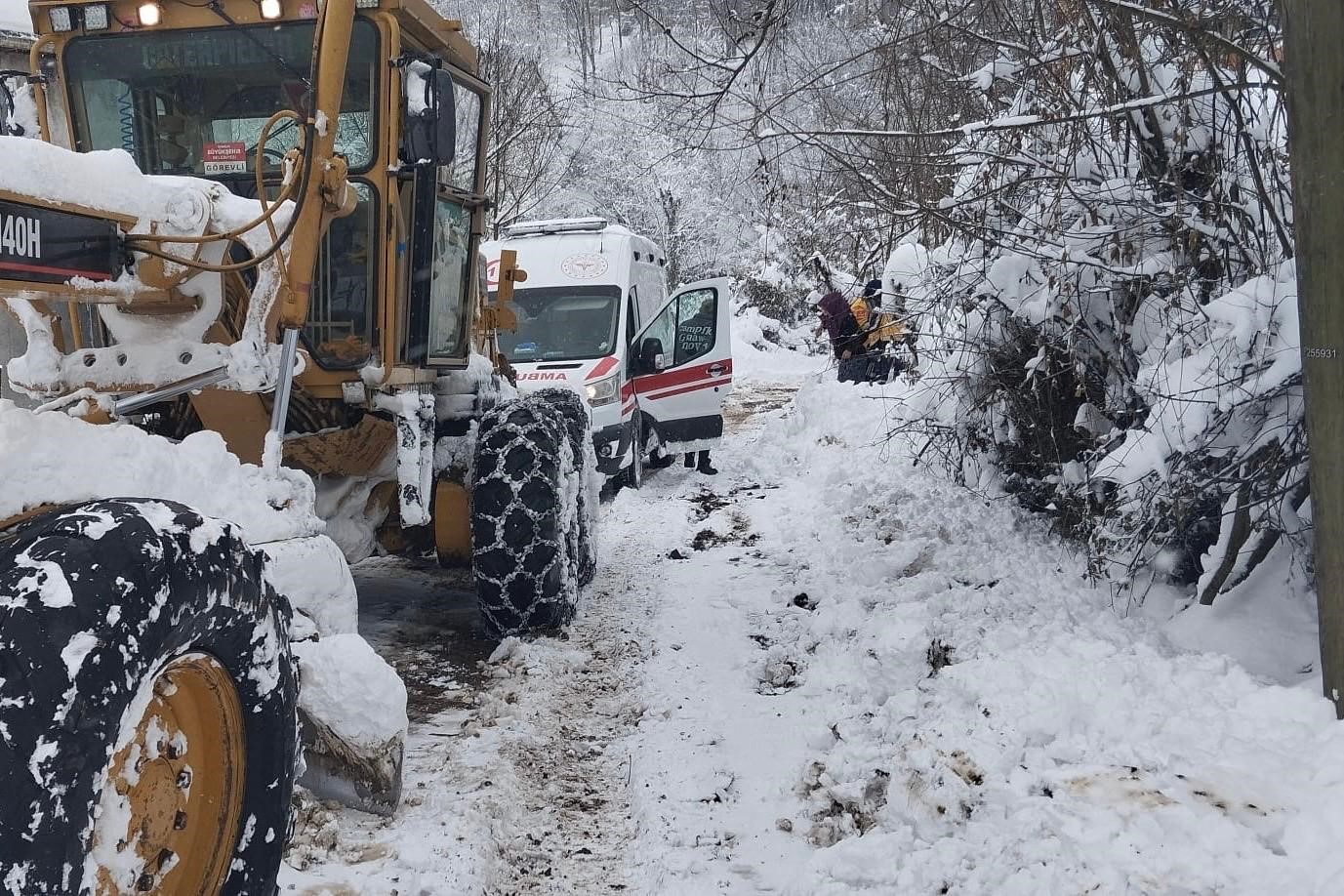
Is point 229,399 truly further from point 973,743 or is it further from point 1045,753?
point 1045,753

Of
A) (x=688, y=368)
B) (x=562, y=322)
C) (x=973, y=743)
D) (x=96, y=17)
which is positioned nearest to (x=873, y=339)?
(x=688, y=368)

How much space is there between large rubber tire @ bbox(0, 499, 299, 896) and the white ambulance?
21.6ft

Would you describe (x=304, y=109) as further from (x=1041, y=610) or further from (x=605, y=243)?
(x=605, y=243)

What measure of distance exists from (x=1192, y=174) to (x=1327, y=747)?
2.36m

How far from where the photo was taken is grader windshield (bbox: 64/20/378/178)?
13.7 ft

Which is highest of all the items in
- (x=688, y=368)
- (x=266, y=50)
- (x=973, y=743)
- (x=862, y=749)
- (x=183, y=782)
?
(x=266, y=50)

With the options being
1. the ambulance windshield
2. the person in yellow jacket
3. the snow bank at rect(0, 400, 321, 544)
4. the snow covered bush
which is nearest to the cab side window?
the ambulance windshield

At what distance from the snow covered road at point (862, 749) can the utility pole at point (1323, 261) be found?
14.7 inches

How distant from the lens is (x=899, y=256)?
240 inches

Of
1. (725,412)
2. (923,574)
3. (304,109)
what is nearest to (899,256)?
(923,574)

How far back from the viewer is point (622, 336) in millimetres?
9383

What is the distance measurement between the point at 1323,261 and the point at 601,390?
662 cm

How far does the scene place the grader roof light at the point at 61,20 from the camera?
163 inches

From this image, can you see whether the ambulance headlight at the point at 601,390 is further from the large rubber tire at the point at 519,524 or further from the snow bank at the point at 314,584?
the snow bank at the point at 314,584
